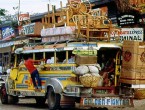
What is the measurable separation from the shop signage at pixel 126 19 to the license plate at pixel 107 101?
931cm

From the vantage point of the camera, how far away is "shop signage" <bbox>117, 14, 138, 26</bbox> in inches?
899

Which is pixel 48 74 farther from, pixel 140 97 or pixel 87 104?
pixel 140 97

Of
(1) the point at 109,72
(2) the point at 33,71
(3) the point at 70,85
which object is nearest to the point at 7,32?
(2) the point at 33,71

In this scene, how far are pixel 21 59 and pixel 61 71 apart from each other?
11.8 ft

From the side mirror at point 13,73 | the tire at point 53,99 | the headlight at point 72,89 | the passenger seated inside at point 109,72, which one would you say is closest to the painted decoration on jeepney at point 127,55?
the passenger seated inside at point 109,72

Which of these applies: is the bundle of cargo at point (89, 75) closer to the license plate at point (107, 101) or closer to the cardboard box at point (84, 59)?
the cardboard box at point (84, 59)

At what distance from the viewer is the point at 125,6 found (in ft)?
73.8

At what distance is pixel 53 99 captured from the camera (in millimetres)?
15008

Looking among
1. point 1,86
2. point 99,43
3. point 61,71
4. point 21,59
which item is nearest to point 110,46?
point 99,43

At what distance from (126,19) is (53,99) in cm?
940

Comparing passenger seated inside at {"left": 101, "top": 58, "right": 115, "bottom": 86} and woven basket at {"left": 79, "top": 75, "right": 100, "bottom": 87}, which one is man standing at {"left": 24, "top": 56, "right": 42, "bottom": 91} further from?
woven basket at {"left": 79, "top": 75, "right": 100, "bottom": 87}

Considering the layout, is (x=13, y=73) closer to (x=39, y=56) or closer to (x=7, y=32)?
(x=39, y=56)

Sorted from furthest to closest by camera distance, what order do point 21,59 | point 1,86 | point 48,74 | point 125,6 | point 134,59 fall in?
point 125,6 → point 1,86 → point 21,59 → point 48,74 → point 134,59

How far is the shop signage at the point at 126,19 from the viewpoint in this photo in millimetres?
22828
